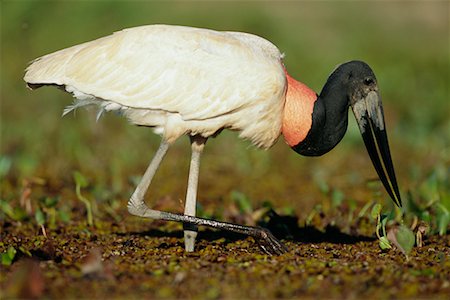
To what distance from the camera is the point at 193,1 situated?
15.7 metres

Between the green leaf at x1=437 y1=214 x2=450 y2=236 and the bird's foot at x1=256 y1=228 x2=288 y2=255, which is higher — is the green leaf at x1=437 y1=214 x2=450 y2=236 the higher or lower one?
the higher one

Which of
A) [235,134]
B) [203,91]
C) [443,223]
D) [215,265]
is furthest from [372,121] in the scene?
[235,134]

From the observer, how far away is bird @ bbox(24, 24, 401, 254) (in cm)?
527

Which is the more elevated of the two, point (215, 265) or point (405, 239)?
point (405, 239)

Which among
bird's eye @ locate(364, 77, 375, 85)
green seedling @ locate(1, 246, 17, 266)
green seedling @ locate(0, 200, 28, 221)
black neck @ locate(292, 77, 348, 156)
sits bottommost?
green seedling @ locate(1, 246, 17, 266)

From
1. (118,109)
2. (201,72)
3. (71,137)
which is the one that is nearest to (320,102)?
(201,72)

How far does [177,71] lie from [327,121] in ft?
3.53

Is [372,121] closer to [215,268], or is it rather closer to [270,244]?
[270,244]

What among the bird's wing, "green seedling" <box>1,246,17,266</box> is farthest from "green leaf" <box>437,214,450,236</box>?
"green seedling" <box>1,246,17,266</box>

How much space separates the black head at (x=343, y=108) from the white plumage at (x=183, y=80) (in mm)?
302

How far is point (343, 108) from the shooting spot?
5699mm

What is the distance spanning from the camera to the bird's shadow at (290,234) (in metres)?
6.11

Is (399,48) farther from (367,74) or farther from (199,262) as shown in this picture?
(199,262)

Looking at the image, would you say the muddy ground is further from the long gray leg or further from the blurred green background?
the blurred green background
